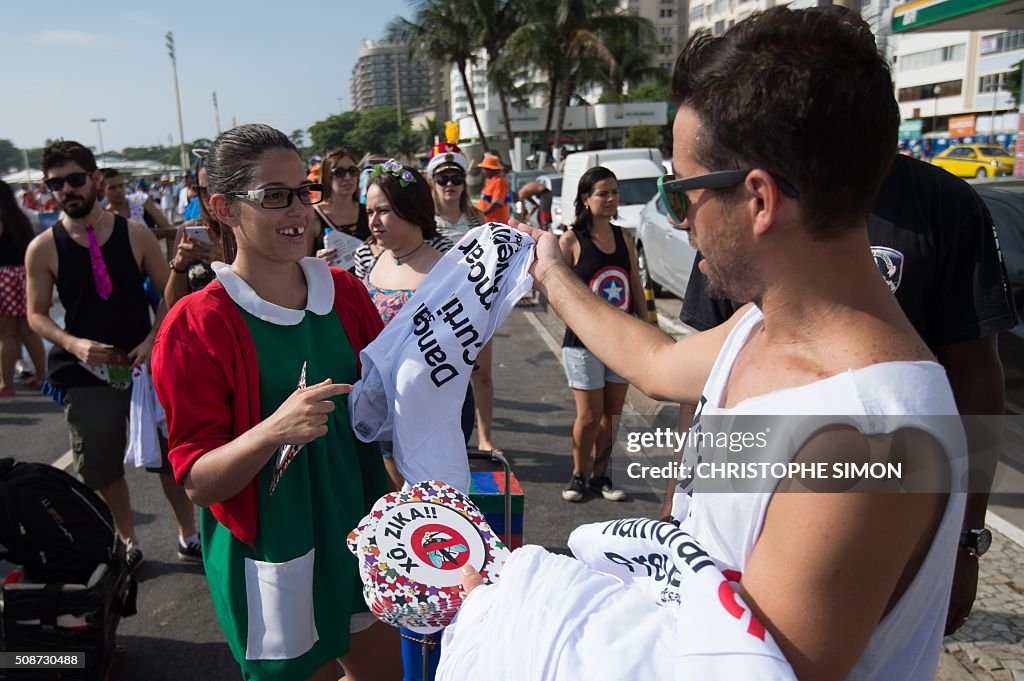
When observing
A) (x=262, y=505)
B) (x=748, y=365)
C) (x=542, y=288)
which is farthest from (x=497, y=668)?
(x=542, y=288)

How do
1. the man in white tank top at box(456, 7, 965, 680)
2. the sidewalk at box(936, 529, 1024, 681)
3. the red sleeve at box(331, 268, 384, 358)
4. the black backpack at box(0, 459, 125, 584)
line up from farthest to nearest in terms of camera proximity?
the black backpack at box(0, 459, 125, 584) < the sidewalk at box(936, 529, 1024, 681) < the red sleeve at box(331, 268, 384, 358) < the man in white tank top at box(456, 7, 965, 680)

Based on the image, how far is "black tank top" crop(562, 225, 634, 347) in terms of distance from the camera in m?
4.61

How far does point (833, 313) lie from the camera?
3.39ft

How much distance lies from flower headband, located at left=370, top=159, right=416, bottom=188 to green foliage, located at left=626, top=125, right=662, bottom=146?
42.5m

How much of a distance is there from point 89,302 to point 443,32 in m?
34.0

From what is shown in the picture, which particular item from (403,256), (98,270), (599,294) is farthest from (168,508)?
(599,294)

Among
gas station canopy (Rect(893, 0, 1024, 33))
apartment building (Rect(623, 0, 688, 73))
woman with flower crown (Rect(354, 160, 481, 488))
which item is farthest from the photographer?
apartment building (Rect(623, 0, 688, 73))

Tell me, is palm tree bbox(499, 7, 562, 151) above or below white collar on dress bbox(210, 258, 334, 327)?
above

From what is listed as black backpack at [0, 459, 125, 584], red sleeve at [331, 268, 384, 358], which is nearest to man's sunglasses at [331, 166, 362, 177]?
black backpack at [0, 459, 125, 584]

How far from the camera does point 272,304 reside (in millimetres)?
1993

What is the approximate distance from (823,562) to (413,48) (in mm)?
37774

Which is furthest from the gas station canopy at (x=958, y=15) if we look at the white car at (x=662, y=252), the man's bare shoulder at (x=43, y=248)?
the man's bare shoulder at (x=43, y=248)

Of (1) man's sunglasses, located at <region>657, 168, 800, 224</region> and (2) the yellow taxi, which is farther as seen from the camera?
(2) the yellow taxi

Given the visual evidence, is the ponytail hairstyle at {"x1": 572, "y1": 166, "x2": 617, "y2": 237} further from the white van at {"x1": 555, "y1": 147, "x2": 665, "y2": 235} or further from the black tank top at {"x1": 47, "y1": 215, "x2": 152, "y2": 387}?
the white van at {"x1": 555, "y1": 147, "x2": 665, "y2": 235}
